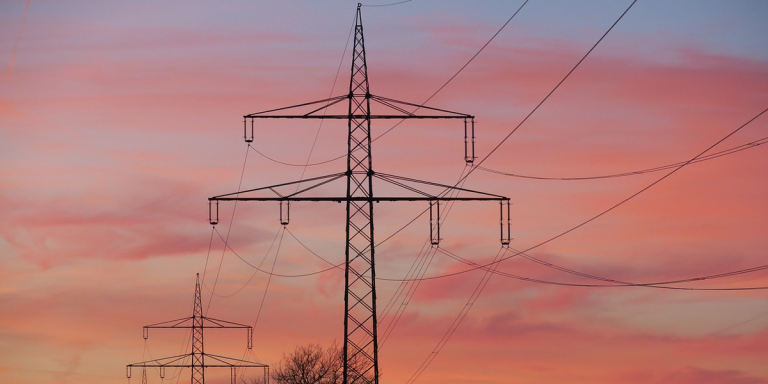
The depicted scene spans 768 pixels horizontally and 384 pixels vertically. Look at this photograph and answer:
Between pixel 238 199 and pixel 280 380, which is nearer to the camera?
pixel 238 199

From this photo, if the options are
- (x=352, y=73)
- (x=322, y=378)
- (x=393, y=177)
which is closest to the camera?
(x=393, y=177)

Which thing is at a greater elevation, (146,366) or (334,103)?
(334,103)

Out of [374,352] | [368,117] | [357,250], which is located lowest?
[374,352]

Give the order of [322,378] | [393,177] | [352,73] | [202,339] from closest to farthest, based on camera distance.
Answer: [393,177] → [352,73] → [202,339] → [322,378]

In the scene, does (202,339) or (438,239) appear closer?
(438,239)

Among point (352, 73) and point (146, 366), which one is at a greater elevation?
point (352, 73)

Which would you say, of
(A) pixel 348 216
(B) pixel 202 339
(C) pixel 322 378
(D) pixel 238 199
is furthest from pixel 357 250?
(C) pixel 322 378

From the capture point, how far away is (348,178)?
65.6m

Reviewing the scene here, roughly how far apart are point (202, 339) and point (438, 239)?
37707mm

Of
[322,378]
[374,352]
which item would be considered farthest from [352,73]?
[322,378]

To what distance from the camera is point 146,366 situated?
10369cm

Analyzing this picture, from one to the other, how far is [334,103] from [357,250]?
6096 mm

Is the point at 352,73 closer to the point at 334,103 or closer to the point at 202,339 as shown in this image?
the point at 334,103

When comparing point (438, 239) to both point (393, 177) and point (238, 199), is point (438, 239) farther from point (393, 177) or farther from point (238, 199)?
point (238, 199)
